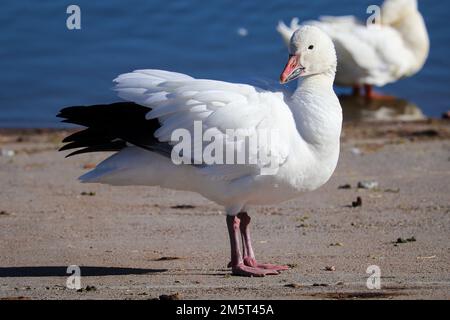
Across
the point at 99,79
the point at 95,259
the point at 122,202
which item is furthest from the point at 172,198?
the point at 99,79

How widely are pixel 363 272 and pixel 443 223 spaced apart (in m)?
1.79

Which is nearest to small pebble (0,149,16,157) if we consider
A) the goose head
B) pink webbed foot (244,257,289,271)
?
pink webbed foot (244,257,289,271)

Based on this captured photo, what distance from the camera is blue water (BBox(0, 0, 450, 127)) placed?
15.7 m

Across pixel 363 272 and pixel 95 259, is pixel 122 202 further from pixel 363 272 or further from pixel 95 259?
pixel 363 272

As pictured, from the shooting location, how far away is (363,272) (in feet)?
23.4

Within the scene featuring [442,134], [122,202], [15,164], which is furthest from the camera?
[442,134]

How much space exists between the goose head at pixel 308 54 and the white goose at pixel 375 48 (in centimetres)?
865

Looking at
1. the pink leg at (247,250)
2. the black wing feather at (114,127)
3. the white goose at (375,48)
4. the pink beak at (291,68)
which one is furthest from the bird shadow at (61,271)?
the white goose at (375,48)

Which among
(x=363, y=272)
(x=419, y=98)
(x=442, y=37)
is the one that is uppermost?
(x=442, y=37)

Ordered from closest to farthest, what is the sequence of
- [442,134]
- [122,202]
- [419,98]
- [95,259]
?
[95,259] → [122,202] → [442,134] → [419,98]

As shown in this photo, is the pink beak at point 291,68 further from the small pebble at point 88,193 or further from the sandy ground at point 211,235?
the small pebble at point 88,193

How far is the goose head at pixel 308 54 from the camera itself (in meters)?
7.49

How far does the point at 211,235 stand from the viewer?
27.8 ft

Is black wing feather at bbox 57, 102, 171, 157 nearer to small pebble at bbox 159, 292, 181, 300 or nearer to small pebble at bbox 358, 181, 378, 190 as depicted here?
small pebble at bbox 159, 292, 181, 300
